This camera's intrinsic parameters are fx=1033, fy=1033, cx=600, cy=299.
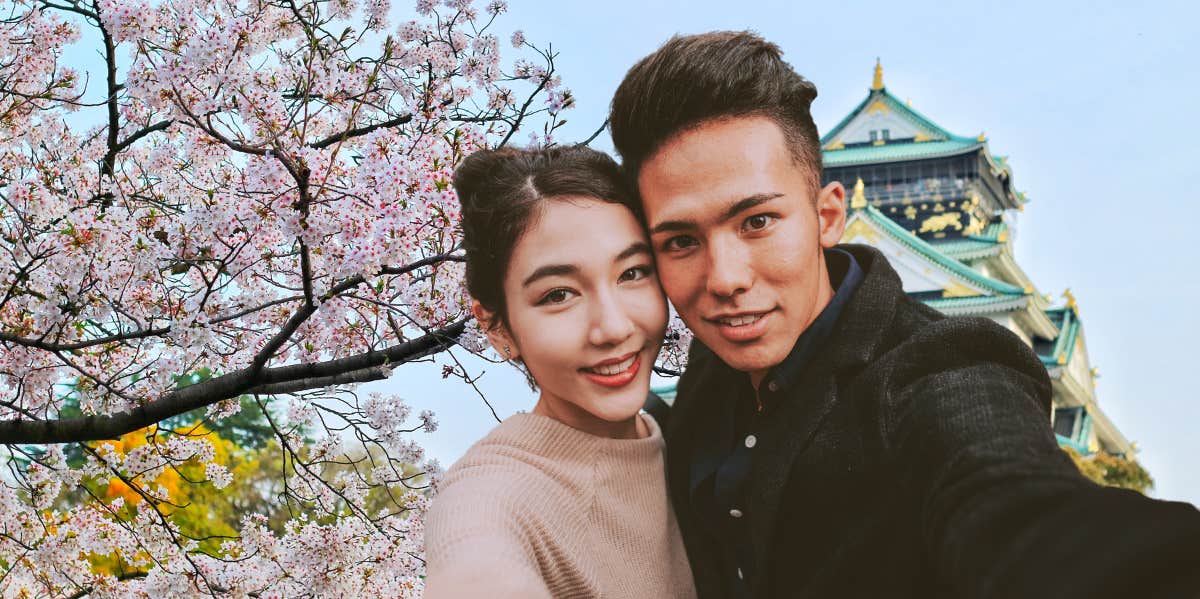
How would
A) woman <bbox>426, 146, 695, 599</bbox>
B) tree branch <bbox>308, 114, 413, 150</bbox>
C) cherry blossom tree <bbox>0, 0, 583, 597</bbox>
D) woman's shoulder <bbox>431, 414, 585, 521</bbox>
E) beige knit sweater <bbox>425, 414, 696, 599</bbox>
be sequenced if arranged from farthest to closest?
tree branch <bbox>308, 114, 413, 150</bbox> → cherry blossom tree <bbox>0, 0, 583, 597</bbox> → woman <bbox>426, 146, 695, 599</bbox> → woman's shoulder <bbox>431, 414, 585, 521</bbox> → beige knit sweater <bbox>425, 414, 696, 599</bbox>

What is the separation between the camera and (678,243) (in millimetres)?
2221

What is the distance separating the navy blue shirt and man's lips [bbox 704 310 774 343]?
0.29 ft

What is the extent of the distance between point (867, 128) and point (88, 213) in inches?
1090

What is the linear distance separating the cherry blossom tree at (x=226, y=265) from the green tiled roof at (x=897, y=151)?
76.9ft

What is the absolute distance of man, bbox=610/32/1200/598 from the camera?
162 centimetres

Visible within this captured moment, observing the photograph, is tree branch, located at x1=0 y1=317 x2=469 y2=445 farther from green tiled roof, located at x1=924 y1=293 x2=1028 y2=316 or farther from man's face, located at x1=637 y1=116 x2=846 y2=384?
green tiled roof, located at x1=924 y1=293 x2=1028 y2=316

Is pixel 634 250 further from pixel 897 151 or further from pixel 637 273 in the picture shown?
pixel 897 151

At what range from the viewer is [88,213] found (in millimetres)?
5254

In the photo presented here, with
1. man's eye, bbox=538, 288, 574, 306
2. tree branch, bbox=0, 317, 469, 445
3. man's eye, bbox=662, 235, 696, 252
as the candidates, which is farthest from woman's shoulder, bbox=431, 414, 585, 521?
tree branch, bbox=0, 317, 469, 445

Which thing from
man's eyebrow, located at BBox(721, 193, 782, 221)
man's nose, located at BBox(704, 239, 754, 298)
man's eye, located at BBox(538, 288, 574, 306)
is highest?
man's eye, located at BBox(538, 288, 574, 306)

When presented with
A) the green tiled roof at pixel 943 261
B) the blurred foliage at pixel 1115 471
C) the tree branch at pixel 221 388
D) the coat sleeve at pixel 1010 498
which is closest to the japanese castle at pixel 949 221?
the green tiled roof at pixel 943 261

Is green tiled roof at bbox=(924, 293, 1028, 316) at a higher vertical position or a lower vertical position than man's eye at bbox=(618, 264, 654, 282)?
higher

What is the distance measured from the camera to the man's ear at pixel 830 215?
2.34m

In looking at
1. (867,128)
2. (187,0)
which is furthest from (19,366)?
(867,128)
